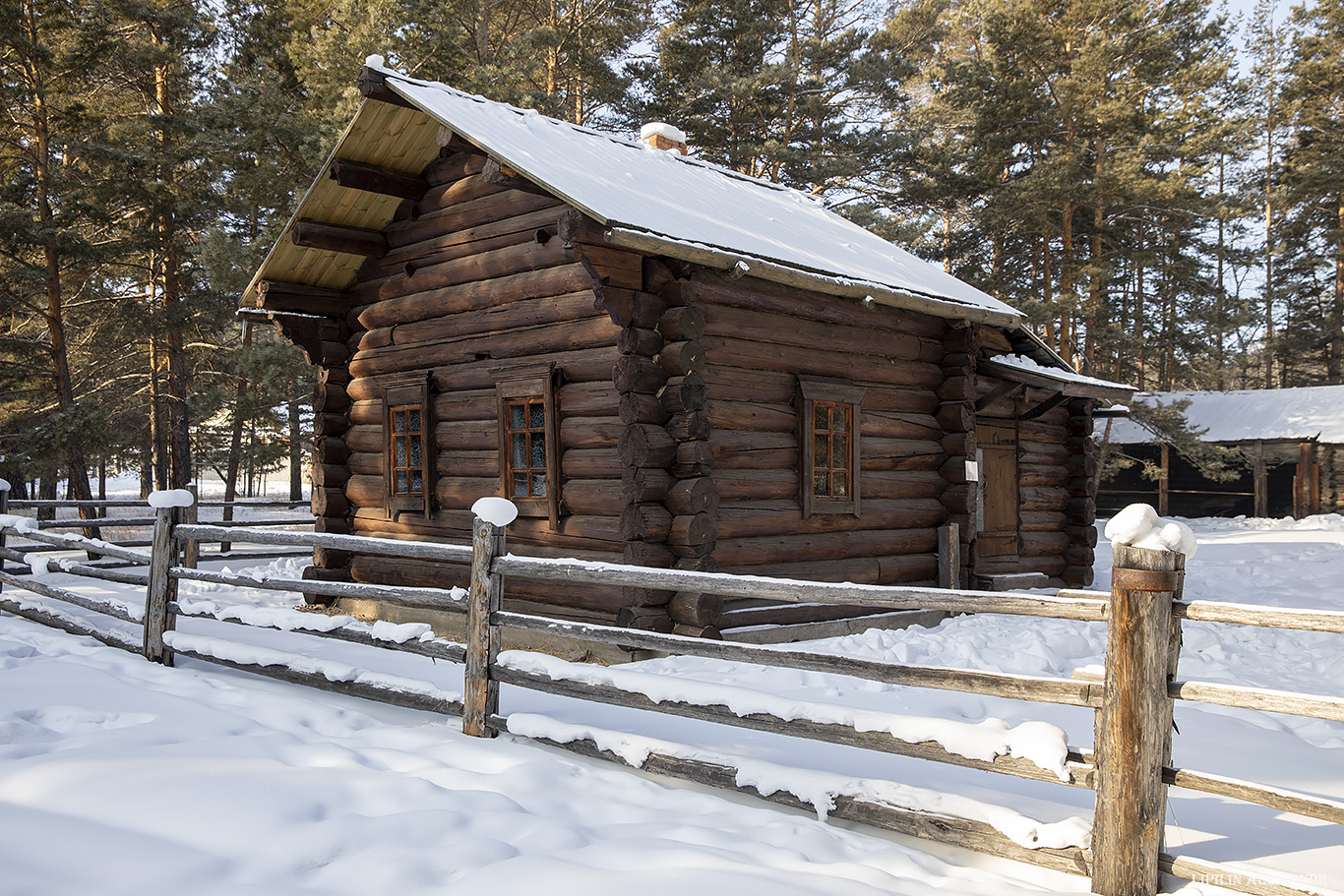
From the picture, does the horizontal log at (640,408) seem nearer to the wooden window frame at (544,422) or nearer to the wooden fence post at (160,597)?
the wooden window frame at (544,422)

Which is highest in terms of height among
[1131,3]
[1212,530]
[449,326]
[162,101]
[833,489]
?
[1131,3]

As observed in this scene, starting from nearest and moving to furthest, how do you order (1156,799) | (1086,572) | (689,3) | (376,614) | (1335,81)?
(1156,799), (376,614), (1086,572), (689,3), (1335,81)

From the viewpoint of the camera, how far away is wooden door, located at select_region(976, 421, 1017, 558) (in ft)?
45.3

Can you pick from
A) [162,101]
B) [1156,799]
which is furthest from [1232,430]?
[162,101]

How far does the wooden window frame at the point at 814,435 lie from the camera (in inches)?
388

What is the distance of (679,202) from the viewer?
10023 mm

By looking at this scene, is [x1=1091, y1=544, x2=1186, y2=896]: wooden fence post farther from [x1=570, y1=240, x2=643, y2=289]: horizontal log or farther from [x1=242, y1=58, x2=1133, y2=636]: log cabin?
[x1=570, y1=240, x2=643, y2=289]: horizontal log

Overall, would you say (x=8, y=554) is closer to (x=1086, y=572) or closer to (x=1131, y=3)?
(x=1086, y=572)

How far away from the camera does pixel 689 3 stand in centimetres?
2533

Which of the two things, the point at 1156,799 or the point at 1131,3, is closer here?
the point at 1156,799

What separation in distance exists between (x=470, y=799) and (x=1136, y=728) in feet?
8.94

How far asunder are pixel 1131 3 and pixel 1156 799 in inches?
1072

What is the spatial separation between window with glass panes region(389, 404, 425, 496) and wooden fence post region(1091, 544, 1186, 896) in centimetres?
880

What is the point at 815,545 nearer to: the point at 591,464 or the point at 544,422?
the point at 591,464
